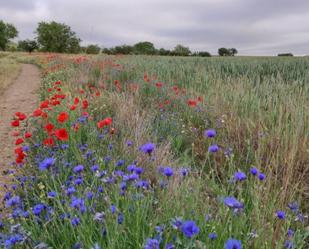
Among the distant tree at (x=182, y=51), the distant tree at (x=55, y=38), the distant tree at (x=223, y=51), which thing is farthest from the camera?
→ the distant tree at (x=55, y=38)

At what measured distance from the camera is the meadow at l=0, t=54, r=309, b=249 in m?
1.54

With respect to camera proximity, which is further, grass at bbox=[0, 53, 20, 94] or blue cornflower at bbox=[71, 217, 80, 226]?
grass at bbox=[0, 53, 20, 94]

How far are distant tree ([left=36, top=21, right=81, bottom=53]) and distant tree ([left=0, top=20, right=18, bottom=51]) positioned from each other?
273 inches

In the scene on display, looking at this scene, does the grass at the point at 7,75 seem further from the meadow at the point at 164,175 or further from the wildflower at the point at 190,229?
the wildflower at the point at 190,229

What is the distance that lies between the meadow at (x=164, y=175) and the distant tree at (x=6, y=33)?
56.5m

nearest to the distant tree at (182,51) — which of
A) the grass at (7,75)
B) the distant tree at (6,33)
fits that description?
the grass at (7,75)

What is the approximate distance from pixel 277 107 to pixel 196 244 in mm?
3066

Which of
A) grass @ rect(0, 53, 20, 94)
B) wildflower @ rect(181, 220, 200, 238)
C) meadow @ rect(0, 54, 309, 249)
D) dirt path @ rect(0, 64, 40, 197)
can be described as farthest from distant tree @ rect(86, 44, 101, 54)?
wildflower @ rect(181, 220, 200, 238)

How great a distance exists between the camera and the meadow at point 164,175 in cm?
154

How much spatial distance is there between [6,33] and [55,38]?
11878mm

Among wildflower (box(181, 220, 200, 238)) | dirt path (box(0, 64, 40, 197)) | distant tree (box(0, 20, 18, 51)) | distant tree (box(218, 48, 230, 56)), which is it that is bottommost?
dirt path (box(0, 64, 40, 197))

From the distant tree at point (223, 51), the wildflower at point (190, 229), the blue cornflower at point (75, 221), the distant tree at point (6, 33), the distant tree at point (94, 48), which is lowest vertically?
the blue cornflower at point (75, 221)

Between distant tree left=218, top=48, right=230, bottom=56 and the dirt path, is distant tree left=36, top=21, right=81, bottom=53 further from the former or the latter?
the dirt path

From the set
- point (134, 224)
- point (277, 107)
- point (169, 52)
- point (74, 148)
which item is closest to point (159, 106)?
point (277, 107)
